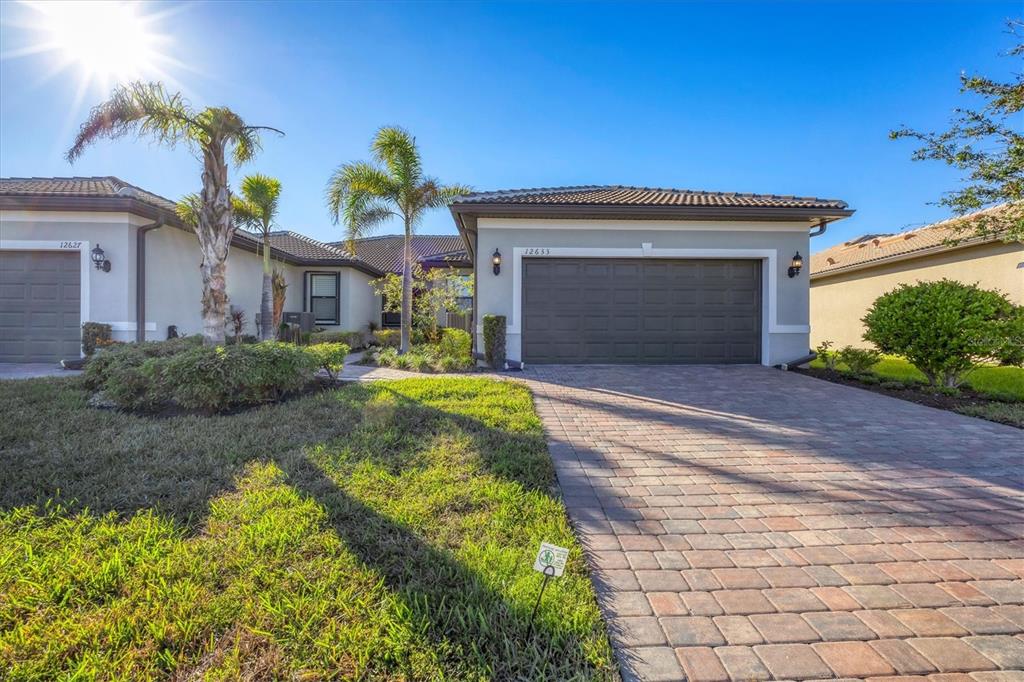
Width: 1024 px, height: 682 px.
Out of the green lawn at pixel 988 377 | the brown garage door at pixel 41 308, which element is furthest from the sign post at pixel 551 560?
the brown garage door at pixel 41 308

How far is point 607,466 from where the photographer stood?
3717 mm

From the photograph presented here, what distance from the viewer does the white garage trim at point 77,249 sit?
366 inches

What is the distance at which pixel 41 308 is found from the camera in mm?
9484

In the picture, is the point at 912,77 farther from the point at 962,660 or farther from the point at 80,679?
the point at 80,679

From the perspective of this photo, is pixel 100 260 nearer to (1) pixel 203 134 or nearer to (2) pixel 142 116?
(2) pixel 142 116

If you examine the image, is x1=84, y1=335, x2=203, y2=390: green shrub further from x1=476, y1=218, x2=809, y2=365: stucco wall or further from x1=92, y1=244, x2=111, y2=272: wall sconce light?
x1=476, y1=218, x2=809, y2=365: stucco wall

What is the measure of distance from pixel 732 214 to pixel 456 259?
30.0ft

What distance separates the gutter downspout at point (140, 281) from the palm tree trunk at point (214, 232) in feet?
15.7

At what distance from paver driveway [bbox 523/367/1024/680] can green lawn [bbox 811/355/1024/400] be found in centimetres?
273

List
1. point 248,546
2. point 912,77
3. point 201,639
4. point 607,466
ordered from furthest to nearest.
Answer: point 912,77
point 607,466
point 248,546
point 201,639

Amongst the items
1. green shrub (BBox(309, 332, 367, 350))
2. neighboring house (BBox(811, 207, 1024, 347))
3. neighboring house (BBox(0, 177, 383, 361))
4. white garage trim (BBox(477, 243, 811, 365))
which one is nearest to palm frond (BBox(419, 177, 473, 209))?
white garage trim (BBox(477, 243, 811, 365))

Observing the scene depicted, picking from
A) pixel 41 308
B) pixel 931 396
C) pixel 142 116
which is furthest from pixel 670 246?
pixel 41 308

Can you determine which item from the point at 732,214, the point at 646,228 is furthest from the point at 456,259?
the point at 732,214

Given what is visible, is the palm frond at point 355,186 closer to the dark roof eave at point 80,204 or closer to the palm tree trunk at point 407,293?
the palm tree trunk at point 407,293
